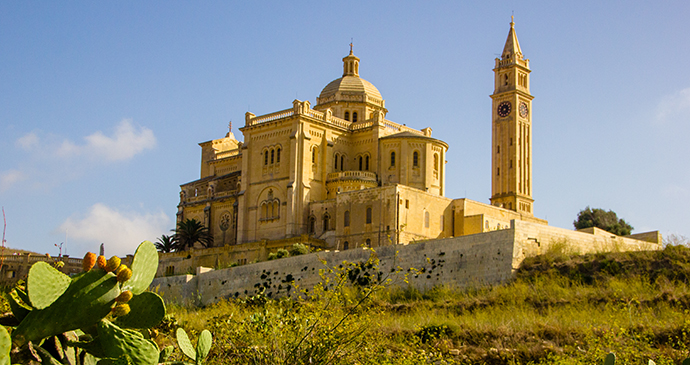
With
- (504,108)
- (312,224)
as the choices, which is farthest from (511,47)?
(312,224)

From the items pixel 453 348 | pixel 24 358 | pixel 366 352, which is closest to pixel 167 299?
pixel 453 348

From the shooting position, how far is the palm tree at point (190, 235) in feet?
172

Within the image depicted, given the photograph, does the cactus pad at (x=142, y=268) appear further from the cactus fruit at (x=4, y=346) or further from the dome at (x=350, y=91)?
the dome at (x=350, y=91)

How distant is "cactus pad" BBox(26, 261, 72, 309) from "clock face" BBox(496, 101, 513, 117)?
59384mm

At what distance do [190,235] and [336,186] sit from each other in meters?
11.1

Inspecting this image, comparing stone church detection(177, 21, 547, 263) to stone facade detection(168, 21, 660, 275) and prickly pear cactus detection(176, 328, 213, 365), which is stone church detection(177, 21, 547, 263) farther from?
prickly pear cactus detection(176, 328, 213, 365)

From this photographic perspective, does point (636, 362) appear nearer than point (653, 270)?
Yes

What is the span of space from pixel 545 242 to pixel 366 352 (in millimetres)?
14891

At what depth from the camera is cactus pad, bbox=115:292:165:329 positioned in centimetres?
616

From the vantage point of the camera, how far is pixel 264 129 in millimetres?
51219

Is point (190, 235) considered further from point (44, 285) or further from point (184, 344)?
point (44, 285)

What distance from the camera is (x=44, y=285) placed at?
5.34m

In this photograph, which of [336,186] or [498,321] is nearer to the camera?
[498,321]

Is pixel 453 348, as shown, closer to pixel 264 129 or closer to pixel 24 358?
pixel 24 358
